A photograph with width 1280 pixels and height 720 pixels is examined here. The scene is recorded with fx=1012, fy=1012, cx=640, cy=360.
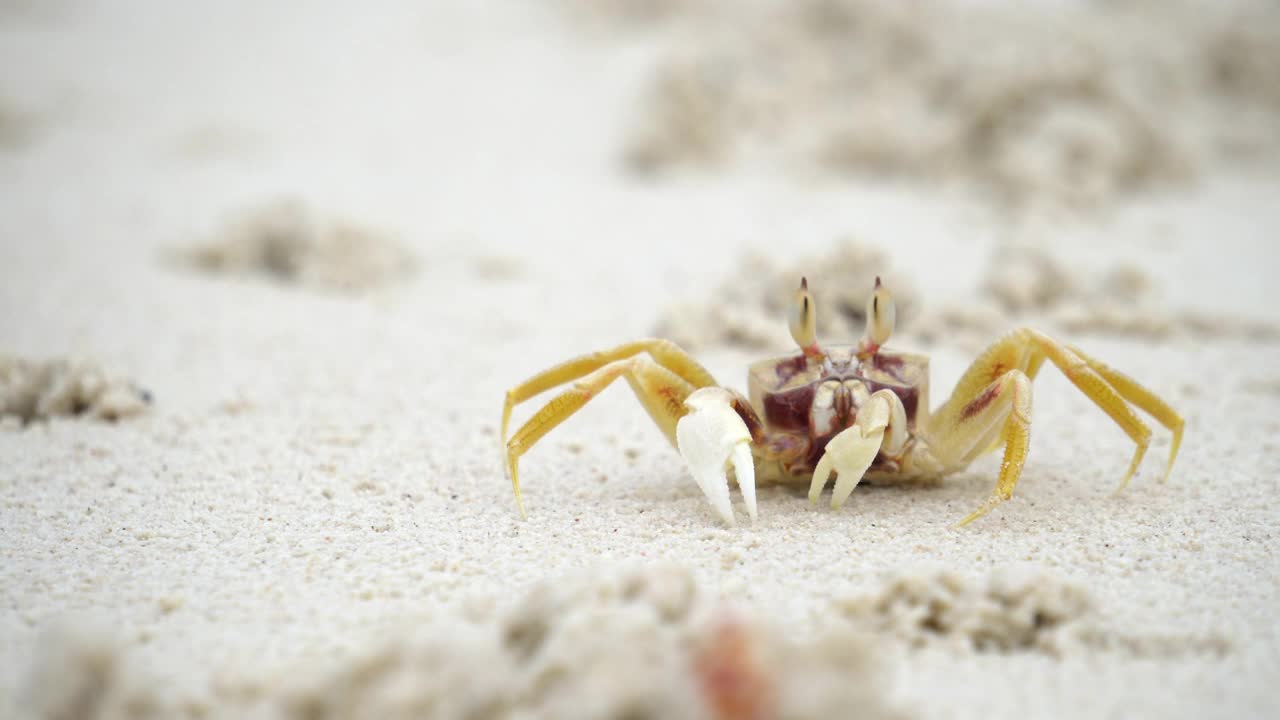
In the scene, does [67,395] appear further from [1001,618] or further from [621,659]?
[1001,618]

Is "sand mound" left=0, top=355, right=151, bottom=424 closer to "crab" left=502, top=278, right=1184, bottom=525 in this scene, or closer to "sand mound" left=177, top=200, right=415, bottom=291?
"crab" left=502, top=278, right=1184, bottom=525

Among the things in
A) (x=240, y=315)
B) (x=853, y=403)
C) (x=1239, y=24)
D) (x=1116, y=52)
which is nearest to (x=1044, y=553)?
(x=853, y=403)

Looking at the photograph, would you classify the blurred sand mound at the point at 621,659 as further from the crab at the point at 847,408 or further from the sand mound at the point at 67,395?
the sand mound at the point at 67,395

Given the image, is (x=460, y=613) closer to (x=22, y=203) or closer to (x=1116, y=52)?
(x=22, y=203)

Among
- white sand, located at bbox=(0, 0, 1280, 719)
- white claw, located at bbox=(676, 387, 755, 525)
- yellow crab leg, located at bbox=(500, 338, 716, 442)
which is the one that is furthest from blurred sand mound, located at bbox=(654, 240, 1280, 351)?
white claw, located at bbox=(676, 387, 755, 525)

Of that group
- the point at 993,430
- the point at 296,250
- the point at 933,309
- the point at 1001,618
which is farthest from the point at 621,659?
the point at 296,250
